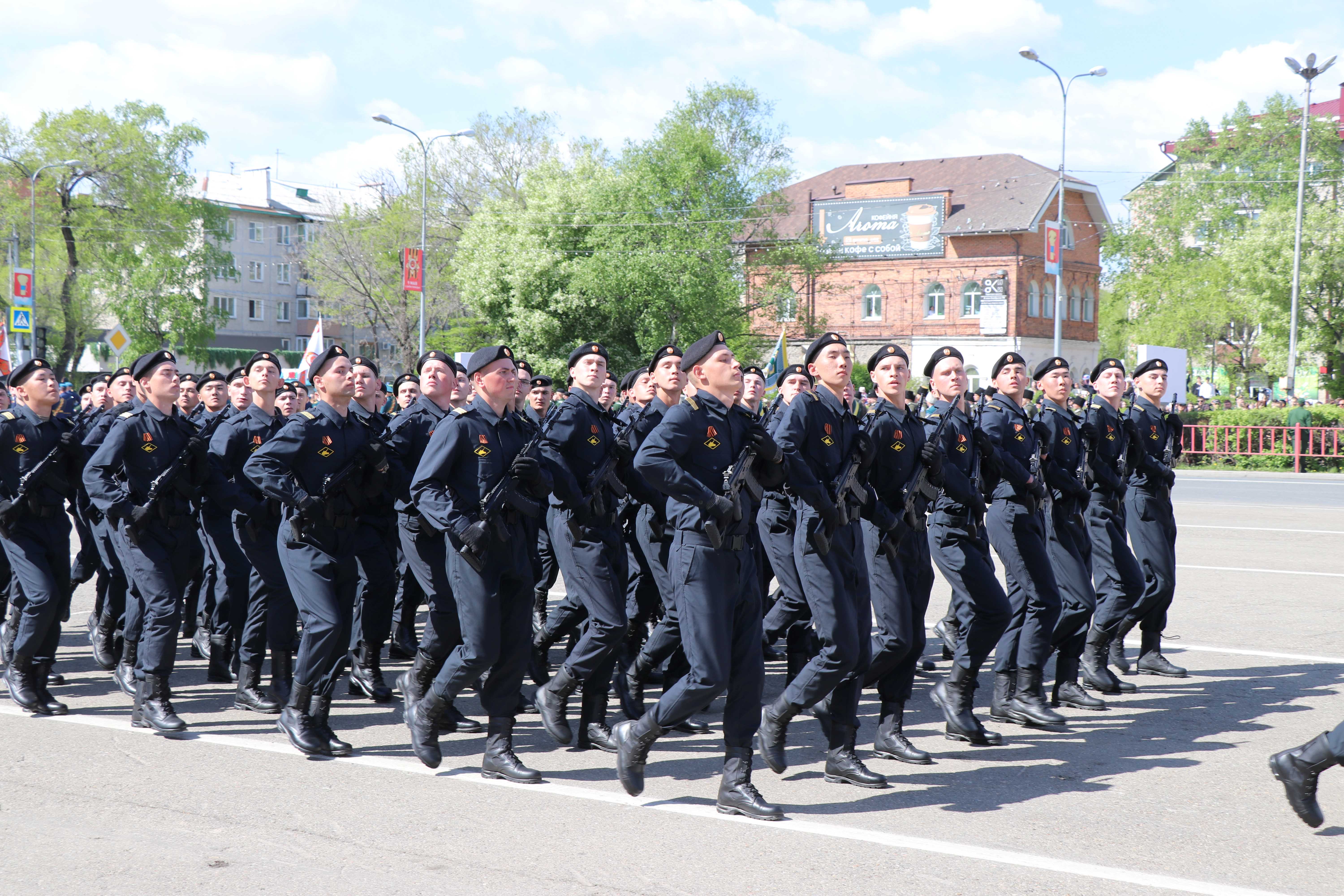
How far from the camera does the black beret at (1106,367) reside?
8484mm

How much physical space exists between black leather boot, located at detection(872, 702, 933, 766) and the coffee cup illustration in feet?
183

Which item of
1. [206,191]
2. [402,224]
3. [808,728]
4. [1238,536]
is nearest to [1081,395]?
[808,728]

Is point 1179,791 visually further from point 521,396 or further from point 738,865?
point 521,396

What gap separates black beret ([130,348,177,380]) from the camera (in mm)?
7602

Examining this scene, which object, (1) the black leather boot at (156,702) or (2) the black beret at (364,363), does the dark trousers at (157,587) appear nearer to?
(1) the black leather boot at (156,702)

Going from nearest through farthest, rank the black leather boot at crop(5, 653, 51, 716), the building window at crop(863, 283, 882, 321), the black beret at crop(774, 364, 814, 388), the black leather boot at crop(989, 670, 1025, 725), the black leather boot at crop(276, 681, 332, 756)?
the black leather boot at crop(276, 681, 332, 756), the black leather boot at crop(989, 670, 1025, 725), the black leather boot at crop(5, 653, 51, 716), the black beret at crop(774, 364, 814, 388), the building window at crop(863, 283, 882, 321)

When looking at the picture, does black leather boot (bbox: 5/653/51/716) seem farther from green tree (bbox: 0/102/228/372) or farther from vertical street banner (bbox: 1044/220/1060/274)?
green tree (bbox: 0/102/228/372)

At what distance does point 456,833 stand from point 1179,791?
3.39 metres

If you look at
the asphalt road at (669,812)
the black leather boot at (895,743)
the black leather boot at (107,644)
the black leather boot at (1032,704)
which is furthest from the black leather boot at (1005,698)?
the black leather boot at (107,644)

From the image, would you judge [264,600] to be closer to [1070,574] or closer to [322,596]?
[322,596]

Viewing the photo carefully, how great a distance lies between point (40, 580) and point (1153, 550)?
7.37m

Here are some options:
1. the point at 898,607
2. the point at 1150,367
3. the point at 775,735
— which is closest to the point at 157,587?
the point at 775,735

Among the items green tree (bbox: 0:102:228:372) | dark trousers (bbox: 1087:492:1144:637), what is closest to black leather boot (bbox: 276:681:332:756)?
dark trousers (bbox: 1087:492:1144:637)

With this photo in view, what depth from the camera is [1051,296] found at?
199 ft
